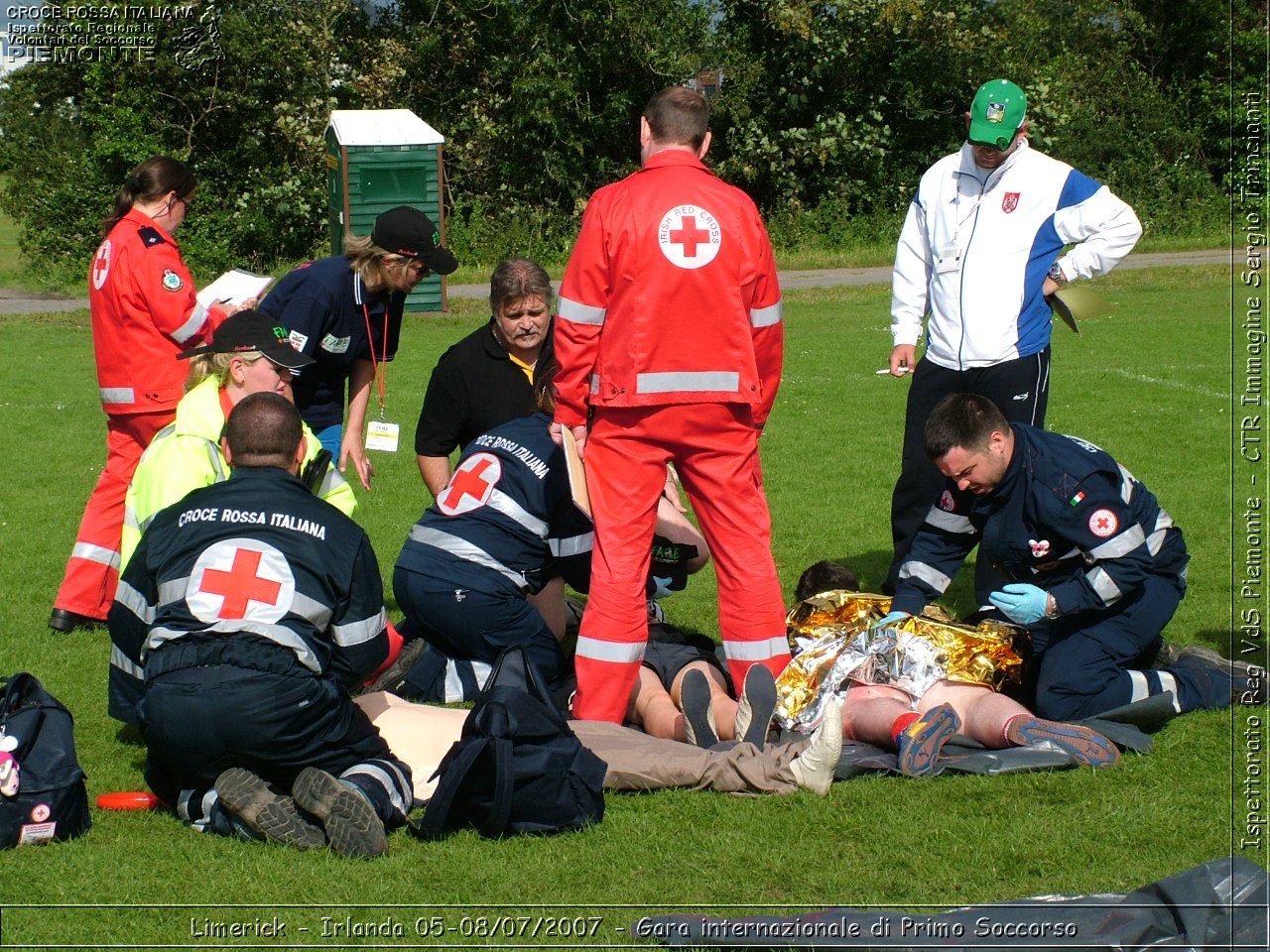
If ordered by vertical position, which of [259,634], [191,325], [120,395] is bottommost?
[259,634]

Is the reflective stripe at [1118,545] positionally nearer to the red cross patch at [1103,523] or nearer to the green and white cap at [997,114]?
the red cross patch at [1103,523]

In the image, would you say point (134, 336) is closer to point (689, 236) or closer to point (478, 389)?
point (478, 389)

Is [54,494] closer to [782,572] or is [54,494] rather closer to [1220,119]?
[782,572]

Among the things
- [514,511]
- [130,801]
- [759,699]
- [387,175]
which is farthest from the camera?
[387,175]

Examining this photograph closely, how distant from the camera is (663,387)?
5.02 meters

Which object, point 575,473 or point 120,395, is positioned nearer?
point 575,473

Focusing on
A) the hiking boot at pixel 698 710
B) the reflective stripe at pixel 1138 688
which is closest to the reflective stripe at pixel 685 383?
the hiking boot at pixel 698 710

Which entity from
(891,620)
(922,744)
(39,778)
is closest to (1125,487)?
(891,620)

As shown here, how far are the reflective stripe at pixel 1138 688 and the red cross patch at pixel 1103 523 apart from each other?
573mm

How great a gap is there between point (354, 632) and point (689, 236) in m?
1.88

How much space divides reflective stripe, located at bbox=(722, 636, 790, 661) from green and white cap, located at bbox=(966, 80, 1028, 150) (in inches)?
104

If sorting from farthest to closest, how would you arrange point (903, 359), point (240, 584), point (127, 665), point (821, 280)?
point (821, 280) → point (903, 359) → point (127, 665) → point (240, 584)

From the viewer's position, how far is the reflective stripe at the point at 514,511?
544 centimetres

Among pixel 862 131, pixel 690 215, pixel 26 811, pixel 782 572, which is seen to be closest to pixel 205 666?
pixel 26 811
